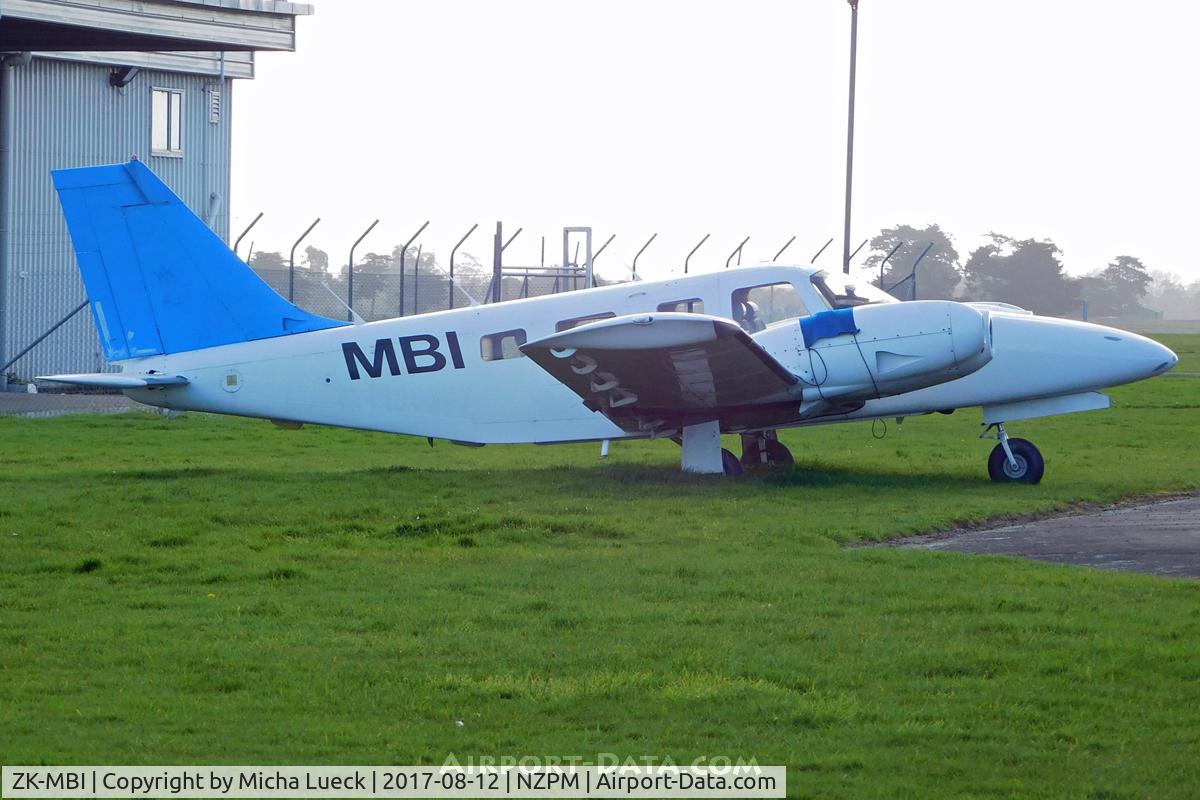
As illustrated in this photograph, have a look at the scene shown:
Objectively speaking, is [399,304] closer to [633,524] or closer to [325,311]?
[325,311]

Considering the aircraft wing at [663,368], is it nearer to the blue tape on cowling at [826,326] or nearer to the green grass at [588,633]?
the blue tape on cowling at [826,326]

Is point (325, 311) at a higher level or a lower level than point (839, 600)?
higher

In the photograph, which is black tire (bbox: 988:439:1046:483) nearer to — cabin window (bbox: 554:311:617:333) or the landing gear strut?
the landing gear strut

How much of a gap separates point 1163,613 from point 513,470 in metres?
8.24

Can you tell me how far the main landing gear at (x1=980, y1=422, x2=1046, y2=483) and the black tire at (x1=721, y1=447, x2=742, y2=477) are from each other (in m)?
2.61

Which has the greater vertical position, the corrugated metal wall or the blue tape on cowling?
the corrugated metal wall

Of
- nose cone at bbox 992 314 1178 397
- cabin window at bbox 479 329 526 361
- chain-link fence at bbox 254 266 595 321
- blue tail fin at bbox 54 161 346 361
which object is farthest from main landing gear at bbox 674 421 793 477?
chain-link fence at bbox 254 266 595 321

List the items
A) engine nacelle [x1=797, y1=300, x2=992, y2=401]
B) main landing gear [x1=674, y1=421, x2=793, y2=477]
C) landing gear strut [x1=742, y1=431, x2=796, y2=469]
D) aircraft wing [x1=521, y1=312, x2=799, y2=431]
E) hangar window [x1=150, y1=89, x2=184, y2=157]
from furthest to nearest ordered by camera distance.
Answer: hangar window [x1=150, y1=89, x2=184, y2=157]
landing gear strut [x1=742, y1=431, x2=796, y2=469]
main landing gear [x1=674, y1=421, x2=793, y2=477]
engine nacelle [x1=797, y1=300, x2=992, y2=401]
aircraft wing [x1=521, y1=312, x2=799, y2=431]

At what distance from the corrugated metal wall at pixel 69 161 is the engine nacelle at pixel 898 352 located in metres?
16.5

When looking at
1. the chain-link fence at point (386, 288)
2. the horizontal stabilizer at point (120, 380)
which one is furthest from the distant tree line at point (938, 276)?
Answer: the horizontal stabilizer at point (120, 380)

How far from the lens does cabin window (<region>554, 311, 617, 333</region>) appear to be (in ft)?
45.6

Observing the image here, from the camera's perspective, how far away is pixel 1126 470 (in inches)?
593

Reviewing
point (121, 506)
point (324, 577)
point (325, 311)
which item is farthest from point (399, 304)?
point (324, 577)

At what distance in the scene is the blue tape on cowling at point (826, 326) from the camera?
13297mm
